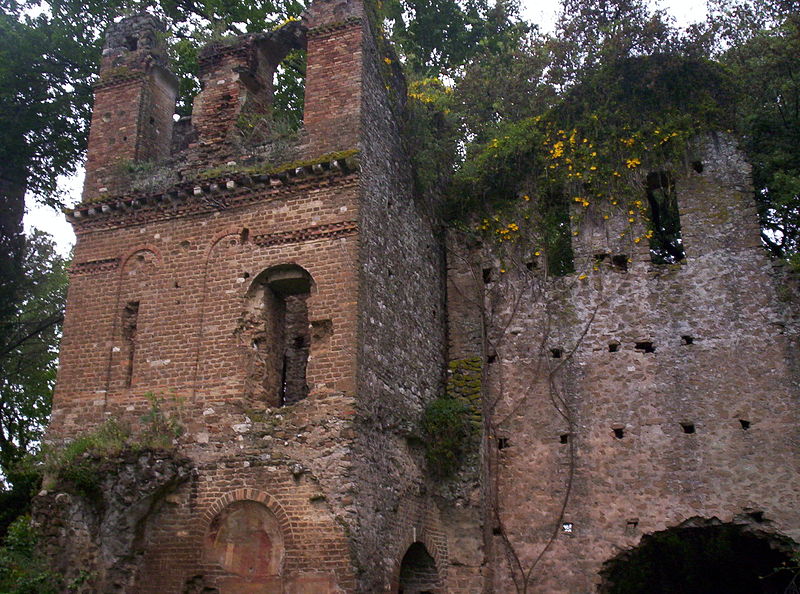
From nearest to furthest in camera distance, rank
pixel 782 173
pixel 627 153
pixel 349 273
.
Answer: pixel 349 273 < pixel 782 173 < pixel 627 153

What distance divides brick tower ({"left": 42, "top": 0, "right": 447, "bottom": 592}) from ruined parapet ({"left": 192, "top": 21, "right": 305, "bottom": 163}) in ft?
0.12

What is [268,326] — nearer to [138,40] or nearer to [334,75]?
[334,75]

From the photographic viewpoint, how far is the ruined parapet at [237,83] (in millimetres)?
13828

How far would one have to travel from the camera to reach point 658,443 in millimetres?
12969

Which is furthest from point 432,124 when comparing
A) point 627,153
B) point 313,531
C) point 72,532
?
point 72,532

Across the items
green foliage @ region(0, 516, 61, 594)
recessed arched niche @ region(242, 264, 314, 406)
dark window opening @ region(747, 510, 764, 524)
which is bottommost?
green foliage @ region(0, 516, 61, 594)

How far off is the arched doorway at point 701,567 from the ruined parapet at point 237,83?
997cm

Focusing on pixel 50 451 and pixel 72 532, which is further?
pixel 50 451

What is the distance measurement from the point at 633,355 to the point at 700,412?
4.40 ft

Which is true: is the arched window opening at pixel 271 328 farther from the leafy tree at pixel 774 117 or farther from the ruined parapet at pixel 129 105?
the leafy tree at pixel 774 117

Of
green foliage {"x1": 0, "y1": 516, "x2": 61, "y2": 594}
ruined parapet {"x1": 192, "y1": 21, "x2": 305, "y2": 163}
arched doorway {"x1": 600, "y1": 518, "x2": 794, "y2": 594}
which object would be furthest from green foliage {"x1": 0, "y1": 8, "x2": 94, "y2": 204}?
arched doorway {"x1": 600, "y1": 518, "x2": 794, "y2": 594}

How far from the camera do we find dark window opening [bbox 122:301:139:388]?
41.4ft

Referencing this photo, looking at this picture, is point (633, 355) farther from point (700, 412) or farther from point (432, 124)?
point (432, 124)

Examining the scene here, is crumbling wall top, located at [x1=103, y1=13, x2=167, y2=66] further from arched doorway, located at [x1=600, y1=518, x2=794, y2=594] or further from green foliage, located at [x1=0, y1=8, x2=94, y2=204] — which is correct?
arched doorway, located at [x1=600, y1=518, x2=794, y2=594]
